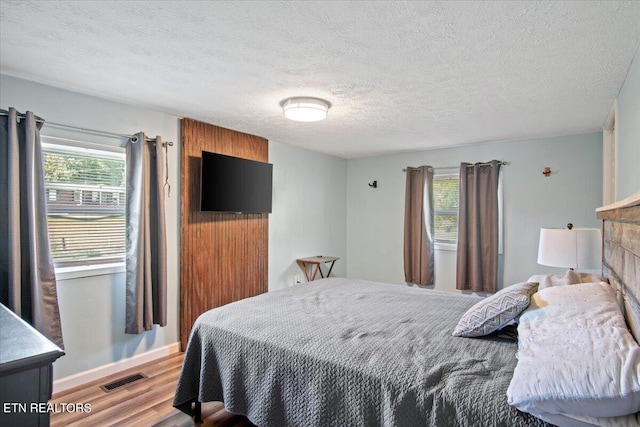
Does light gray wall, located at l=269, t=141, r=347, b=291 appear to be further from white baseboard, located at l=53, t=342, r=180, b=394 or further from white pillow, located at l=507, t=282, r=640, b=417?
white pillow, located at l=507, t=282, r=640, b=417

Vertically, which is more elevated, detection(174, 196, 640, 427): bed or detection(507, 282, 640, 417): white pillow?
detection(507, 282, 640, 417): white pillow

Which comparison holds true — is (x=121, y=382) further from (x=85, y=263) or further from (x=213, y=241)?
(x=213, y=241)

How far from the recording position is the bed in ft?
4.55

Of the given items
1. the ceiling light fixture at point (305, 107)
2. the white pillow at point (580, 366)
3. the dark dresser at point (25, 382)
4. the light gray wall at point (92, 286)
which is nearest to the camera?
the dark dresser at point (25, 382)

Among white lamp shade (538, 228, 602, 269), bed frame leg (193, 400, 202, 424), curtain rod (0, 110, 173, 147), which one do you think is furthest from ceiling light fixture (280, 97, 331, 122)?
bed frame leg (193, 400, 202, 424)

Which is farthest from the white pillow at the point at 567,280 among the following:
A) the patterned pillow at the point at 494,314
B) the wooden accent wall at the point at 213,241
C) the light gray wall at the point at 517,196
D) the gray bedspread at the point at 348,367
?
the wooden accent wall at the point at 213,241

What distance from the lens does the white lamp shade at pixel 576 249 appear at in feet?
8.36

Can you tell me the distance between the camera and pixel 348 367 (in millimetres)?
1600

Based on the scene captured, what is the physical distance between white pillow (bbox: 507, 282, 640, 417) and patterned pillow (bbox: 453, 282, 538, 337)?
23 cm

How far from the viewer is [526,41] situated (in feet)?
5.97

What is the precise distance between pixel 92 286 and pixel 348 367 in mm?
2304

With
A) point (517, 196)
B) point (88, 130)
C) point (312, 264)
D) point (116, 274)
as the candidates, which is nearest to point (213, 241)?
point (116, 274)

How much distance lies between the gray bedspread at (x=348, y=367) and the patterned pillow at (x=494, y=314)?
60 mm

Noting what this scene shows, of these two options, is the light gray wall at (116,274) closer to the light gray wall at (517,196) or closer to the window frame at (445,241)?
the light gray wall at (517,196)
